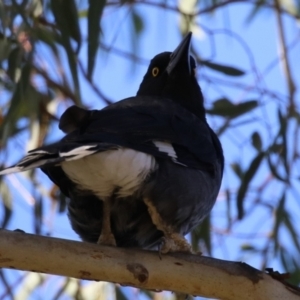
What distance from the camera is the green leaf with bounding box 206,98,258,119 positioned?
322cm

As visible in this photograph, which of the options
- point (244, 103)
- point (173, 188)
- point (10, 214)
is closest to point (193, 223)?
point (173, 188)

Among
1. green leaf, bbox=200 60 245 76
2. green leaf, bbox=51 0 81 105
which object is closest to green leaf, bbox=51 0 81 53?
green leaf, bbox=51 0 81 105

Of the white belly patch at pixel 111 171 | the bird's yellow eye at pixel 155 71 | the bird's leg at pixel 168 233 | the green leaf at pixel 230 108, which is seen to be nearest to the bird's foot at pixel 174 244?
the bird's leg at pixel 168 233

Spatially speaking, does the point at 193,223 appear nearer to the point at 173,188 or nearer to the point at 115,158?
the point at 173,188

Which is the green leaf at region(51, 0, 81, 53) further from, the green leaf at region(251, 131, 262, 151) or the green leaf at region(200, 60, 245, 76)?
the green leaf at region(251, 131, 262, 151)

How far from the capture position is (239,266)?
205 centimetres

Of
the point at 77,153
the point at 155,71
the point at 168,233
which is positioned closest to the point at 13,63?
the point at 155,71

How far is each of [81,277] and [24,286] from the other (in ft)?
4.35

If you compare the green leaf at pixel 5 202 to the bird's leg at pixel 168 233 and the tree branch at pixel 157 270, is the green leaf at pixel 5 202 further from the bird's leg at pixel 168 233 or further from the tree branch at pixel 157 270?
the tree branch at pixel 157 270

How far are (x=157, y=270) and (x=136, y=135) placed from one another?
1.23 feet

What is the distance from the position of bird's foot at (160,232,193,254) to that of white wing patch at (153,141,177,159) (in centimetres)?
20

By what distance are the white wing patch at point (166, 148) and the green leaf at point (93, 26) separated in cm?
33

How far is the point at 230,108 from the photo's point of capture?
127 inches

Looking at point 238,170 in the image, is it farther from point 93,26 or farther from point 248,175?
point 93,26
